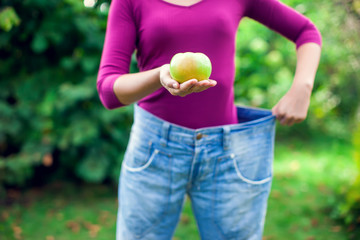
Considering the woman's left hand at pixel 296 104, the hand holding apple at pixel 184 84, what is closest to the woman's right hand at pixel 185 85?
the hand holding apple at pixel 184 84

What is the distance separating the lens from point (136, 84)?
1.20 m

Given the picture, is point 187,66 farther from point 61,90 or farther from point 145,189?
point 61,90

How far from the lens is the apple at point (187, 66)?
44.0 inches

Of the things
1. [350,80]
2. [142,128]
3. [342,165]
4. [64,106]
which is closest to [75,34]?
[64,106]

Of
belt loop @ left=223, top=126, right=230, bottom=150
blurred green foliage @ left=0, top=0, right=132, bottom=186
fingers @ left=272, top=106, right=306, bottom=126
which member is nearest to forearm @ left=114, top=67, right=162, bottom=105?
belt loop @ left=223, top=126, right=230, bottom=150

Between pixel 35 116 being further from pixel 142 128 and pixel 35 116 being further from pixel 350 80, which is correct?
pixel 350 80

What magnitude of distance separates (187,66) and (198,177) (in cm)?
50

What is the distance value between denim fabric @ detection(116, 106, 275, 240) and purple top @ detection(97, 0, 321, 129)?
3.0 inches

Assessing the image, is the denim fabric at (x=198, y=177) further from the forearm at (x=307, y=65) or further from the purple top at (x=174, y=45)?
the forearm at (x=307, y=65)

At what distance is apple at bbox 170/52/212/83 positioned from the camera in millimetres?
1117

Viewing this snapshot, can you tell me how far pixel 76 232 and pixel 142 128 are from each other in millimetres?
2465

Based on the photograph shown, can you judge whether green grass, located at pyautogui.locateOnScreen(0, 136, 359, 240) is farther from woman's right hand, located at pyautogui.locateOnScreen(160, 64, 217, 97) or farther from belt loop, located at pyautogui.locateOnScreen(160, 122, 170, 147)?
woman's right hand, located at pyautogui.locateOnScreen(160, 64, 217, 97)

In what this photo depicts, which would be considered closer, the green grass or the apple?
the apple

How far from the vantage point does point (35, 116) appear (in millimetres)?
3811
